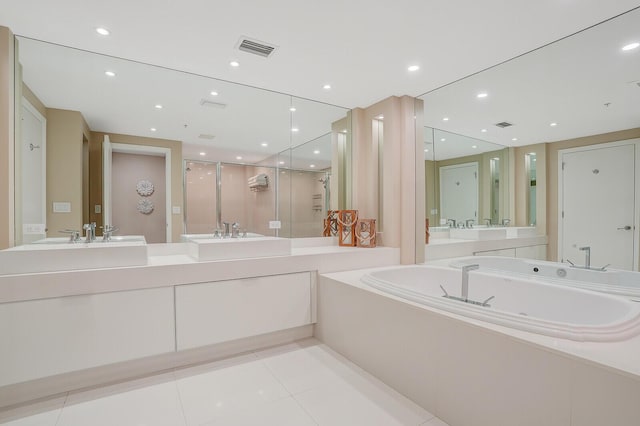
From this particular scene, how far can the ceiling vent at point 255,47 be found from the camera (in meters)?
2.18

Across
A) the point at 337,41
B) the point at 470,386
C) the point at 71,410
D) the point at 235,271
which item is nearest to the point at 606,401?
the point at 470,386

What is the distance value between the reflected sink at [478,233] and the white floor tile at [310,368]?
161 centimetres

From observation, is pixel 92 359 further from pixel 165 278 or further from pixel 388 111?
pixel 388 111

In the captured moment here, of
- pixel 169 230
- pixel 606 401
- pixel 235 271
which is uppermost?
pixel 169 230

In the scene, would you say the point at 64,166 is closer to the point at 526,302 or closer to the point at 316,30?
the point at 316,30

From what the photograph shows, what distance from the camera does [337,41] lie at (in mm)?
2184

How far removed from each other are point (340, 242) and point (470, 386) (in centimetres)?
206

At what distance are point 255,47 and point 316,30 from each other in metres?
0.48

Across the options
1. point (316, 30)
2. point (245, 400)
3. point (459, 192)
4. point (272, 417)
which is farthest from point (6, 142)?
point (459, 192)

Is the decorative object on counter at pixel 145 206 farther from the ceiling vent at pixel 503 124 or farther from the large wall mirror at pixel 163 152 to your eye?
the ceiling vent at pixel 503 124

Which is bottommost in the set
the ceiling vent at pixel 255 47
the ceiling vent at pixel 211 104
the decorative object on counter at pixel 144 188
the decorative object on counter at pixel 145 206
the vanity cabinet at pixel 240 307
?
the vanity cabinet at pixel 240 307

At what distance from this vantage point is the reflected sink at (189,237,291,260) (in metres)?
2.40

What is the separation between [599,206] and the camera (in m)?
2.00

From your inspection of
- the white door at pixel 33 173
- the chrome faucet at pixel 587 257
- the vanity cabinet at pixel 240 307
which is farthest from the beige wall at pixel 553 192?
the white door at pixel 33 173
